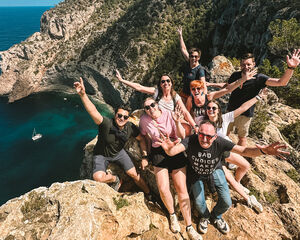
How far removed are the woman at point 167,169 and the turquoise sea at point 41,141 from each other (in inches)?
1691

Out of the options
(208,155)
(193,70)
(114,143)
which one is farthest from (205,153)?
(193,70)

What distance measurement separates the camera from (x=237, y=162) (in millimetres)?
5344

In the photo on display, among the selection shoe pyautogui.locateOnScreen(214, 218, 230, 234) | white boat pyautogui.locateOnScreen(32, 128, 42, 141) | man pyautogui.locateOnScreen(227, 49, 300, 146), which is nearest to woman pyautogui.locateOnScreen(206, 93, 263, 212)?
man pyautogui.locateOnScreen(227, 49, 300, 146)

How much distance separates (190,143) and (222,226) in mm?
2876

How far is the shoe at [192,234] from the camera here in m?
4.95

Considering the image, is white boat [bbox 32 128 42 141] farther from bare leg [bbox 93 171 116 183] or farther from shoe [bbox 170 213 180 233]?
shoe [bbox 170 213 180 233]

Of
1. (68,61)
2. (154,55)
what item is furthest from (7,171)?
(154,55)

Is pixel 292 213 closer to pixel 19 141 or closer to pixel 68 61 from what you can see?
pixel 19 141

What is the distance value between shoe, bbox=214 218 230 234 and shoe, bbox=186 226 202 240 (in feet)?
2.27

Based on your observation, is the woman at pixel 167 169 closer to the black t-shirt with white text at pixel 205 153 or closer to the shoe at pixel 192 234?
the shoe at pixel 192 234

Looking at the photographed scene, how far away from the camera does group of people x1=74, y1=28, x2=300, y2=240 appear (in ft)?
15.1

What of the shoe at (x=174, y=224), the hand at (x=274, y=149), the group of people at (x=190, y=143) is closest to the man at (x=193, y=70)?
the group of people at (x=190, y=143)

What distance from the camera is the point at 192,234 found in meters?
4.98

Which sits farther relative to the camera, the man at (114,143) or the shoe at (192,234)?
the man at (114,143)
